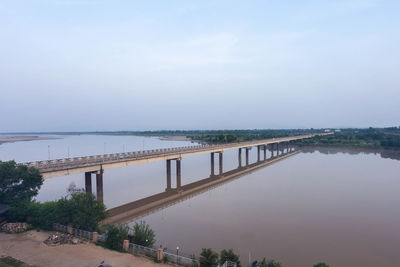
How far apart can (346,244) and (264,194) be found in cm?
1597

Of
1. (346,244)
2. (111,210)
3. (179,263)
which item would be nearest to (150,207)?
(111,210)

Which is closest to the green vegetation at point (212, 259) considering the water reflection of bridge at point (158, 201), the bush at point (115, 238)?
the bush at point (115, 238)

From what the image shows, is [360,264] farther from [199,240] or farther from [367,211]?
[367,211]

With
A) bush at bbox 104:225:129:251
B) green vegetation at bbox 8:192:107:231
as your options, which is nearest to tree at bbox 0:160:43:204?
green vegetation at bbox 8:192:107:231

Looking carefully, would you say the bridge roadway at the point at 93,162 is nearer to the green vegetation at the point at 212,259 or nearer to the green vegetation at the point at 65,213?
the green vegetation at the point at 65,213

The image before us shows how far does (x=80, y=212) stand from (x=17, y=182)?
26.0ft

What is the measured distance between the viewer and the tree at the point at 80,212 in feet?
64.4

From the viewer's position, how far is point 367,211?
92.5 feet

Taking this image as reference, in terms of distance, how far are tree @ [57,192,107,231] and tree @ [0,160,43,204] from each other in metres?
4.91

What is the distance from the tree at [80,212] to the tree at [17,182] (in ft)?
16.1

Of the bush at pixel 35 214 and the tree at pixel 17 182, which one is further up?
the tree at pixel 17 182

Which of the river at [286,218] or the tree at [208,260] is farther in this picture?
the river at [286,218]

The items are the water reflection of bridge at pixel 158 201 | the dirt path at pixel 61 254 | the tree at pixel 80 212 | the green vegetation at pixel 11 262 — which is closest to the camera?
the green vegetation at pixel 11 262

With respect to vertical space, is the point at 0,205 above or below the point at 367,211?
above
